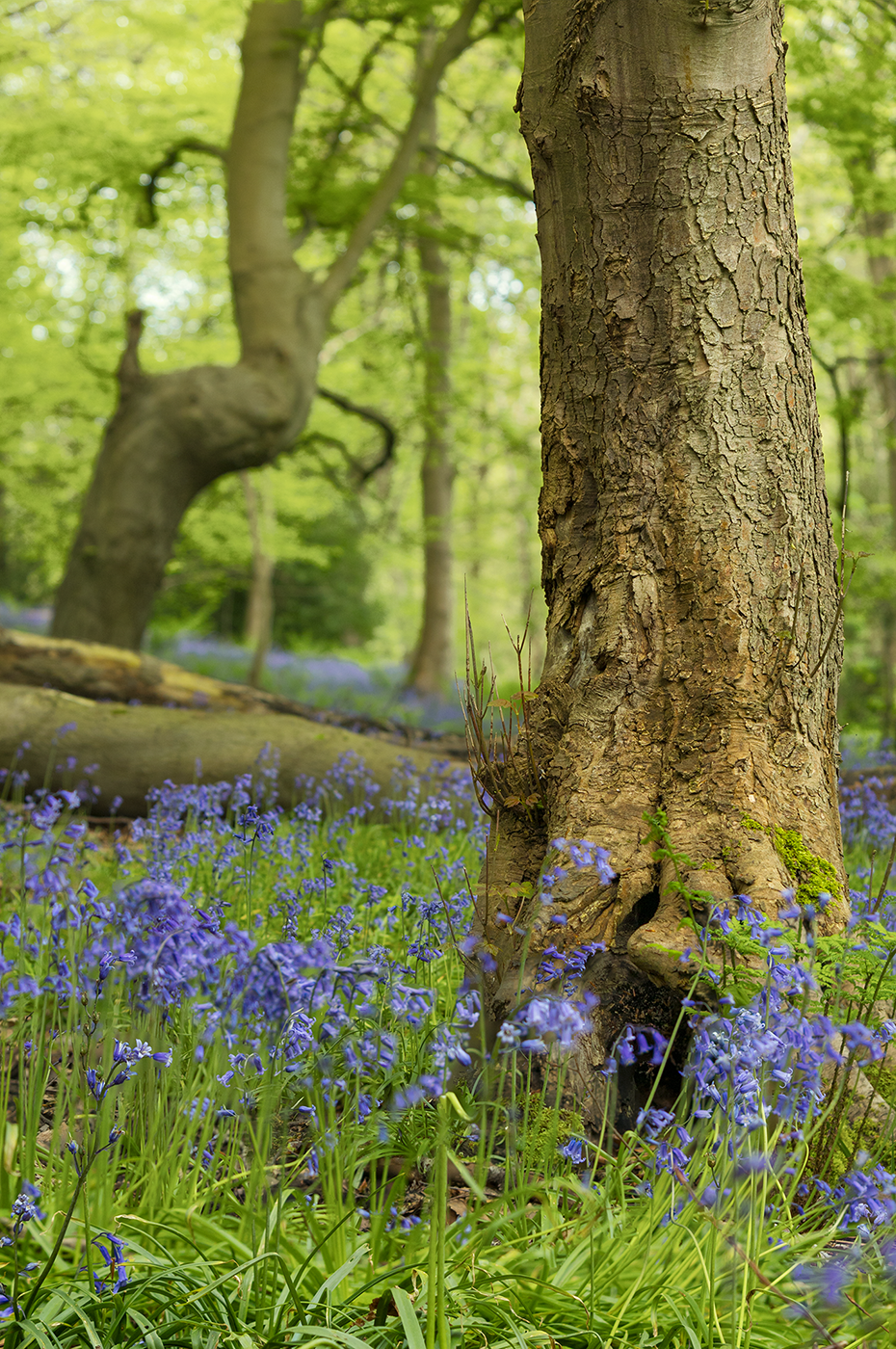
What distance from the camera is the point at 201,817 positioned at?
4.70 m

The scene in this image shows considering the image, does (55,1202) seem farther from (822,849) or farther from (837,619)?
(837,619)

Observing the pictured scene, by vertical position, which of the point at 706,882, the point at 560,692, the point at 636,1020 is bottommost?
the point at 636,1020

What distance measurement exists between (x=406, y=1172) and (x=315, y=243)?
16.9 m

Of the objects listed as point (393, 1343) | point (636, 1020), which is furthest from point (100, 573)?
point (393, 1343)

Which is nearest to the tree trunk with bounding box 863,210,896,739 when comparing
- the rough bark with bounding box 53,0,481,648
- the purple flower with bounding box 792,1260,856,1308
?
the rough bark with bounding box 53,0,481,648

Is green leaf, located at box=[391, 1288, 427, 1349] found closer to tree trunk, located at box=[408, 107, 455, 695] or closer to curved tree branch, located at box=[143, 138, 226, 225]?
curved tree branch, located at box=[143, 138, 226, 225]

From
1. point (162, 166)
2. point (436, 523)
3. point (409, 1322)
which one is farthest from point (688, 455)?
point (436, 523)

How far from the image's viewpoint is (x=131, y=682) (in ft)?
23.3

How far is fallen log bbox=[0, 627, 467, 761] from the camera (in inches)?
269

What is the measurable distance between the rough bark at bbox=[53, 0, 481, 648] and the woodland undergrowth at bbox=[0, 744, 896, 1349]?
6.19 meters

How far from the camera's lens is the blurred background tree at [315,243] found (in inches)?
372

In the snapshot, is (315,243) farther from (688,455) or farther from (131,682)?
(688,455)

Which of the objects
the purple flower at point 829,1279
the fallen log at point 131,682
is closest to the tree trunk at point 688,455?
the purple flower at point 829,1279

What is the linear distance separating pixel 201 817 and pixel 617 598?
2774 millimetres
